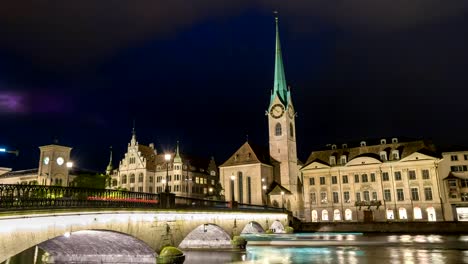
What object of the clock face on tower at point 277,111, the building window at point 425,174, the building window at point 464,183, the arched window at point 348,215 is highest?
the clock face on tower at point 277,111

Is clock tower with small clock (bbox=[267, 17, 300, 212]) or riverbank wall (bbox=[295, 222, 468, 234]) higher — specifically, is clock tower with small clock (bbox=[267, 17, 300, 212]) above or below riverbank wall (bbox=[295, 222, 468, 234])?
above

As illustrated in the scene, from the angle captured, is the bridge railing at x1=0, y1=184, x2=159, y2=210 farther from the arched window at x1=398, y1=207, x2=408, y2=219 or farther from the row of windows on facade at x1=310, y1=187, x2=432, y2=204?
the arched window at x1=398, y1=207, x2=408, y2=219

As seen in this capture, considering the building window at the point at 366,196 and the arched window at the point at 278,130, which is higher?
the arched window at the point at 278,130

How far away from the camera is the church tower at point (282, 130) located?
9112 centimetres

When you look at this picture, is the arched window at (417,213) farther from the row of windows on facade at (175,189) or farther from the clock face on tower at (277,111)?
the row of windows on facade at (175,189)

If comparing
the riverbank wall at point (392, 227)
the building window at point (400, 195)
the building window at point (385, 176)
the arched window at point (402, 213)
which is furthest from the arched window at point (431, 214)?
the riverbank wall at point (392, 227)

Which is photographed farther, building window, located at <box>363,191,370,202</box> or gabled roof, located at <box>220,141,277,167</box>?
gabled roof, located at <box>220,141,277,167</box>

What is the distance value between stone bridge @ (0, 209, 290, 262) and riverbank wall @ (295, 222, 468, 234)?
1104 inches

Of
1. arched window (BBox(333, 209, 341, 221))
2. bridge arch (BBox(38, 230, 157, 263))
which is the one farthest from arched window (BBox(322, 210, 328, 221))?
bridge arch (BBox(38, 230, 157, 263))

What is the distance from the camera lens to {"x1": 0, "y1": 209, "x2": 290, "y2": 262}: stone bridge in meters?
16.9

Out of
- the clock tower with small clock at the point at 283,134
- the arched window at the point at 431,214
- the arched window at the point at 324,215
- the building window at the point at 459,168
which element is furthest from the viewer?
the clock tower with small clock at the point at 283,134

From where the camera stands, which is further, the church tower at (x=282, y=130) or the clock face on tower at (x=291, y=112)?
the clock face on tower at (x=291, y=112)

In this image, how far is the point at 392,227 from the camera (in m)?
65.5

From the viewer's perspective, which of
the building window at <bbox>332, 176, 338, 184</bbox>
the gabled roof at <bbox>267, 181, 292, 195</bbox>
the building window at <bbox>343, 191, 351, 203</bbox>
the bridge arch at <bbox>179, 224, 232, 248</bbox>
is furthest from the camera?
the gabled roof at <bbox>267, 181, 292, 195</bbox>
